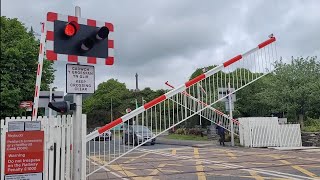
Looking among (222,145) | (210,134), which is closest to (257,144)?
(222,145)

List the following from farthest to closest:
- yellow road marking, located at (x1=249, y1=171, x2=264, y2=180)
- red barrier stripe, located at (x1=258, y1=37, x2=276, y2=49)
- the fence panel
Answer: red barrier stripe, located at (x1=258, y1=37, x2=276, y2=49) → yellow road marking, located at (x1=249, y1=171, x2=264, y2=180) → the fence panel

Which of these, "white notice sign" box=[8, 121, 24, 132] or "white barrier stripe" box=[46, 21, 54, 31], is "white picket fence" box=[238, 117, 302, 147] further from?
"white barrier stripe" box=[46, 21, 54, 31]

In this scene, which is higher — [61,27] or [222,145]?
[61,27]

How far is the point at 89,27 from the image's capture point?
18.8ft

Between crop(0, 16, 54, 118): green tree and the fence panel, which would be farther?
crop(0, 16, 54, 118): green tree

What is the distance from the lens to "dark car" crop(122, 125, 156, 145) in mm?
7971

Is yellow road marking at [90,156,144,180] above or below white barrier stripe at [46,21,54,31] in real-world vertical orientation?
below

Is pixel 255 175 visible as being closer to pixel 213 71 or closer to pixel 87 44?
pixel 213 71

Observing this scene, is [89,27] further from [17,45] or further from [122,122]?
[17,45]

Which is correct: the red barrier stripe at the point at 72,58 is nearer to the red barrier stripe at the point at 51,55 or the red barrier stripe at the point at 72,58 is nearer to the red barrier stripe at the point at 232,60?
the red barrier stripe at the point at 51,55

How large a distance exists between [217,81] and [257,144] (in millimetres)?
10863

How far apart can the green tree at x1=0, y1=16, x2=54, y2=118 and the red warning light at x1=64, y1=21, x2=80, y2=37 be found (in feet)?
47.9

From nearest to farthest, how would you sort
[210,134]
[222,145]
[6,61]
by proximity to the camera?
[6,61] → [222,145] → [210,134]

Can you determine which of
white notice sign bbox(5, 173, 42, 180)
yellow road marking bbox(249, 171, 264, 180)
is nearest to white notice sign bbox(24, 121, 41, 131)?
white notice sign bbox(5, 173, 42, 180)
